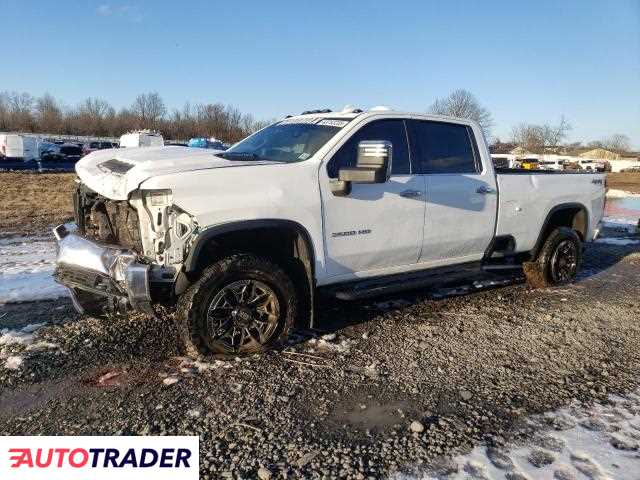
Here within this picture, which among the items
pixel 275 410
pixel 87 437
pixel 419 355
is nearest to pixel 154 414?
pixel 87 437

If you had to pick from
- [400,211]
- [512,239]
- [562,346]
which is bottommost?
[562,346]

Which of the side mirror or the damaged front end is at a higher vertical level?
the side mirror

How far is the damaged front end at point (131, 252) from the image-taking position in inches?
142

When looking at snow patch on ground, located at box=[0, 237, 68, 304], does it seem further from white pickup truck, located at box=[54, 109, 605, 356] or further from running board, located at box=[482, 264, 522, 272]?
running board, located at box=[482, 264, 522, 272]

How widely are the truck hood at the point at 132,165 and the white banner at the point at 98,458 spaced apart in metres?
1.65

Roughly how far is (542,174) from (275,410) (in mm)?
4413

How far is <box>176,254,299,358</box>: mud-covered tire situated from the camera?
3.72 m

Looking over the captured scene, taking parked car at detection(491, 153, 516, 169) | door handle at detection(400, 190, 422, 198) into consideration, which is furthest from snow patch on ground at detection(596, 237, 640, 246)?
door handle at detection(400, 190, 422, 198)

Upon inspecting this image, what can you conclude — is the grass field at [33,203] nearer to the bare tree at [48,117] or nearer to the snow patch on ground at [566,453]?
the snow patch on ground at [566,453]

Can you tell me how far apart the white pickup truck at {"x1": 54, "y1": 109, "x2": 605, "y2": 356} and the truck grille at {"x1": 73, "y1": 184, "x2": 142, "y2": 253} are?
0.5 inches

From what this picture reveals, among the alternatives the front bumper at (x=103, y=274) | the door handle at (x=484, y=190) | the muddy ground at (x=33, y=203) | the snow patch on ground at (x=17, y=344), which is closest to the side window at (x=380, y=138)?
the door handle at (x=484, y=190)

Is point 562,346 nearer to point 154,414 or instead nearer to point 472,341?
point 472,341

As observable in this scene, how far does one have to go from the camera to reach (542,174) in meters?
6.04

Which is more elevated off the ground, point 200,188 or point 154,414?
point 200,188
